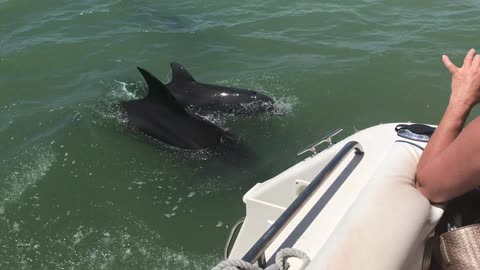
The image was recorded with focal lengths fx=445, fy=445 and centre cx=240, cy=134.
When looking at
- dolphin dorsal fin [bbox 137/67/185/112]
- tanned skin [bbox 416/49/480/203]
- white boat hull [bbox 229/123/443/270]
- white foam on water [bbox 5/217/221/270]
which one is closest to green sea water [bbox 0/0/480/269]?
white foam on water [bbox 5/217/221/270]

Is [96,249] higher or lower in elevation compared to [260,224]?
lower

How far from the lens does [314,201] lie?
3.37 meters

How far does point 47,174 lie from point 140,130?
165 cm

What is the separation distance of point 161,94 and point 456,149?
211 inches

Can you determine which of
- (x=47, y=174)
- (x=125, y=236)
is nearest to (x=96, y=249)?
(x=125, y=236)

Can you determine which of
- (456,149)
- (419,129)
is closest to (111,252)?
(419,129)

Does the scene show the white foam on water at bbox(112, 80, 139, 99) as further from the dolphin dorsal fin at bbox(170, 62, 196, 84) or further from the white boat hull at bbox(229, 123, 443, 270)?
the white boat hull at bbox(229, 123, 443, 270)

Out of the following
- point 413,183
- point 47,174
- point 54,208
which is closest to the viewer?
point 413,183

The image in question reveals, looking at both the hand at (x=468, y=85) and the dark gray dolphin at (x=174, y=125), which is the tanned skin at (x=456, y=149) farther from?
the dark gray dolphin at (x=174, y=125)

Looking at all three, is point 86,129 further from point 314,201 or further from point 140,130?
point 314,201

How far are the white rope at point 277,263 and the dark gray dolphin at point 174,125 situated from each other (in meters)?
4.47

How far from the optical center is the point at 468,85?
2.69 meters

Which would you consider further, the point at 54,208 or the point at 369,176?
the point at 54,208

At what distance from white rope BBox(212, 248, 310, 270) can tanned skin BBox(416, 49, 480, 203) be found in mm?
954
